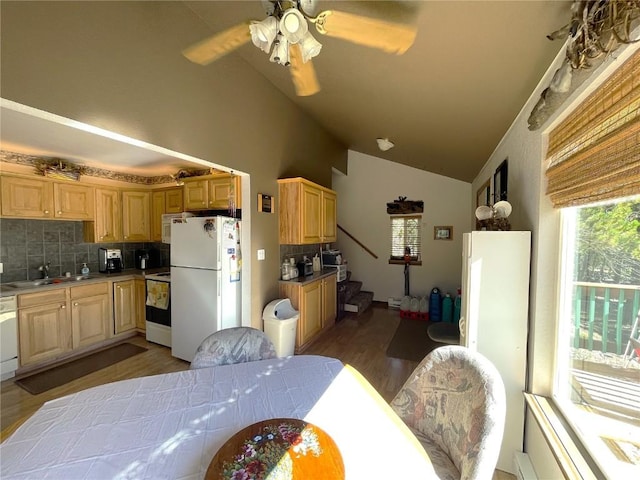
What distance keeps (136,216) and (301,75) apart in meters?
3.05

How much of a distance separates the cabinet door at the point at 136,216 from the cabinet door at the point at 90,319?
913 millimetres

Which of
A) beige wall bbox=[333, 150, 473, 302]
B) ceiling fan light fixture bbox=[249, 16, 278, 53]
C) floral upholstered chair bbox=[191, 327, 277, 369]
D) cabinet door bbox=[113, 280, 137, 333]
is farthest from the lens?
beige wall bbox=[333, 150, 473, 302]

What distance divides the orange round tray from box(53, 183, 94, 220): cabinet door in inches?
143

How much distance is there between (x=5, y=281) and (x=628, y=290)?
5.06m

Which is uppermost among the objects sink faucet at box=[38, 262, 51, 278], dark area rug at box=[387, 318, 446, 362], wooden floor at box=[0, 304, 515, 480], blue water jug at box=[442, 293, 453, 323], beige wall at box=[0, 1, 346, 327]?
beige wall at box=[0, 1, 346, 327]

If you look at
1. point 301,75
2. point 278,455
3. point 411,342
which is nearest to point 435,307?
point 411,342

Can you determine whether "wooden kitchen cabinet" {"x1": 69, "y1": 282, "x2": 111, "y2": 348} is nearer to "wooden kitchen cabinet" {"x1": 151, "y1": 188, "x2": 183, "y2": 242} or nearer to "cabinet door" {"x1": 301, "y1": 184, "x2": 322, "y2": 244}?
"wooden kitchen cabinet" {"x1": 151, "y1": 188, "x2": 183, "y2": 242}

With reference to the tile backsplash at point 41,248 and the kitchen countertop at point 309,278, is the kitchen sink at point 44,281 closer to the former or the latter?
the tile backsplash at point 41,248

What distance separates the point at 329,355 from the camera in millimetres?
3033

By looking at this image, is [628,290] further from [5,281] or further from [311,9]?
[5,281]

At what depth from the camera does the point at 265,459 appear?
82 cm

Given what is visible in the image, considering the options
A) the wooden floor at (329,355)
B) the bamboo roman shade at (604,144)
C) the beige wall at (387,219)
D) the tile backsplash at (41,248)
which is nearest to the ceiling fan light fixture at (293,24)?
the bamboo roman shade at (604,144)

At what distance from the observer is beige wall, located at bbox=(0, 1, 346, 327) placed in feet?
4.03

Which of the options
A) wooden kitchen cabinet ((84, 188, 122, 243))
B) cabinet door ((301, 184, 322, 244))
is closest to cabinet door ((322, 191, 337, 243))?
cabinet door ((301, 184, 322, 244))
